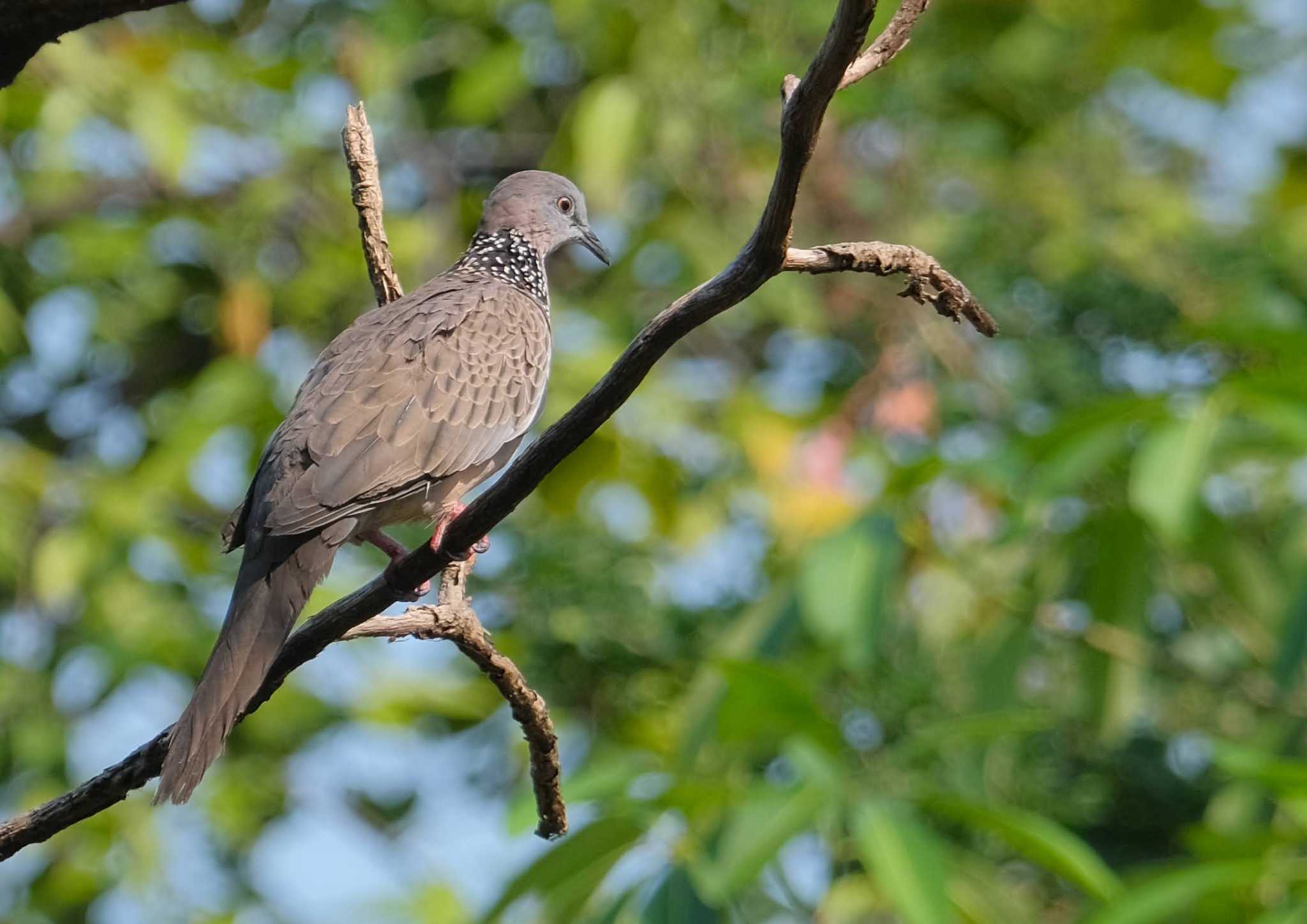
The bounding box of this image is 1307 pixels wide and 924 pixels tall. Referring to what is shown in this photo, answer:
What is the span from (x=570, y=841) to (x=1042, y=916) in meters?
2.89

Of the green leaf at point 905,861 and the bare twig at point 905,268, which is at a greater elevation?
the bare twig at point 905,268

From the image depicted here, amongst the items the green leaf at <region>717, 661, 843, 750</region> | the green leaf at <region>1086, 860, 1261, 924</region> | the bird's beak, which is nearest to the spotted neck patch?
the bird's beak

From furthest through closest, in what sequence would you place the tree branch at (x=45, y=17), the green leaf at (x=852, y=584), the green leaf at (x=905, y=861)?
the green leaf at (x=852, y=584) < the green leaf at (x=905, y=861) < the tree branch at (x=45, y=17)

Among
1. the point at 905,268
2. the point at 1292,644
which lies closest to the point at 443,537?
the point at 905,268

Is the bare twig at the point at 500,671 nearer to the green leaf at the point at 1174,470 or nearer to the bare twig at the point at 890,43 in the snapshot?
the bare twig at the point at 890,43

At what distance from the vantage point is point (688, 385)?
7258 mm

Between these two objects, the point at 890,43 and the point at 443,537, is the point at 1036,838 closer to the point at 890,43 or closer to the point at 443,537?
the point at 443,537

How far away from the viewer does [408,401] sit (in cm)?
393

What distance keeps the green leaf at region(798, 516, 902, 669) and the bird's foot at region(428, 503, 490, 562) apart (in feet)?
2.87

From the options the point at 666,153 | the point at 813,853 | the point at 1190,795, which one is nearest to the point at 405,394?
the point at 813,853

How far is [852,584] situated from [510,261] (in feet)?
4.56

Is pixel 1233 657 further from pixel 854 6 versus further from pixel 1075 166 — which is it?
pixel 854 6

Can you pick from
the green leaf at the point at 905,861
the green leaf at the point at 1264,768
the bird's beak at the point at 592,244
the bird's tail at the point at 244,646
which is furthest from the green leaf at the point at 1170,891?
the bird's beak at the point at 592,244

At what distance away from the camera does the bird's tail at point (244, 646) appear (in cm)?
273
